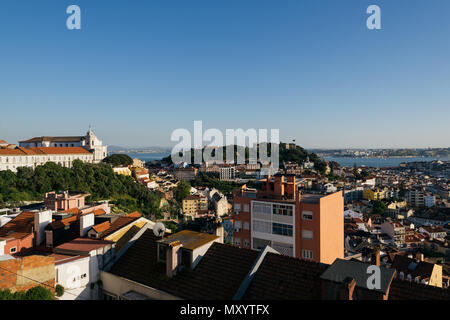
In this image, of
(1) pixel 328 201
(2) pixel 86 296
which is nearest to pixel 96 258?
(2) pixel 86 296

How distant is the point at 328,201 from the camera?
37.2 ft

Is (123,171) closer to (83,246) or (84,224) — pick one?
(84,224)

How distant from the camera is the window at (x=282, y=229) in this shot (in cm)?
1144

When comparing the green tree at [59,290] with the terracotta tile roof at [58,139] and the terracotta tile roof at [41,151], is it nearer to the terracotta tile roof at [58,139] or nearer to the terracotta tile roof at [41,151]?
the terracotta tile roof at [41,151]

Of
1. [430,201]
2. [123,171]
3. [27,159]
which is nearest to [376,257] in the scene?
[27,159]

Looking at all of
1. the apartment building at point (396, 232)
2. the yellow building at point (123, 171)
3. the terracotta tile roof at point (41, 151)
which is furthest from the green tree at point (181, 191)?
the apartment building at point (396, 232)

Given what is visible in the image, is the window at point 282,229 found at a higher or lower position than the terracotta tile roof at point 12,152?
lower

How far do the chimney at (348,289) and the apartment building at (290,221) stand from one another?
7040mm

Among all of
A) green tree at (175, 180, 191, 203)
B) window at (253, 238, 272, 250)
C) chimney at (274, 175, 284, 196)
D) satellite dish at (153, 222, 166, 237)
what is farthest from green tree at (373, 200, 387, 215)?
satellite dish at (153, 222, 166, 237)

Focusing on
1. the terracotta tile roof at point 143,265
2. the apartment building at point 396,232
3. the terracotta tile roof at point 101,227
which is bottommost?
the apartment building at point 396,232

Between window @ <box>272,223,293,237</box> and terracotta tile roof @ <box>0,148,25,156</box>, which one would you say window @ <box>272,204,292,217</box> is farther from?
terracotta tile roof @ <box>0,148,25,156</box>

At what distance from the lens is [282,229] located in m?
11.6
